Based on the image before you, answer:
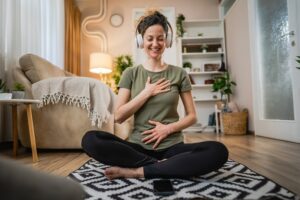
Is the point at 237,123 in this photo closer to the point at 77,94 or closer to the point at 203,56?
the point at 203,56

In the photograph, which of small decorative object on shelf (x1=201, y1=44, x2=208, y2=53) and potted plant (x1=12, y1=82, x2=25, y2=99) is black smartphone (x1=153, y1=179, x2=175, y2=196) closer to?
potted plant (x1=12, y1=82, x2=25, y2=99)

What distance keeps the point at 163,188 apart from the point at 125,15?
13.8ft

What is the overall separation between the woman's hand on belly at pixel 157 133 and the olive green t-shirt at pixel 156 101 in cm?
3

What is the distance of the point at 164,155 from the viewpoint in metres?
1.14

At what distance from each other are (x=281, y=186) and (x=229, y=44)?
11.9 feet

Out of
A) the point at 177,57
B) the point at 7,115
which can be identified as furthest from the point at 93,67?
the point at 7,115

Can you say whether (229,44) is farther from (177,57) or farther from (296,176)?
(296,176)

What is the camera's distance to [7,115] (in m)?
2.29

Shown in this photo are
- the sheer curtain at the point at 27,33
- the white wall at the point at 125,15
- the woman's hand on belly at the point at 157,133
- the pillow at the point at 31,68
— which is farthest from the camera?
the white wall at the point at 125,15

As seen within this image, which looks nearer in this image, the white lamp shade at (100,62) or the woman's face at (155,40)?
the woman's face at (155,40)

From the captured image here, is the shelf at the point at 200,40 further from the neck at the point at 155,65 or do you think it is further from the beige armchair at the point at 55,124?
the neck at the point at 155,65

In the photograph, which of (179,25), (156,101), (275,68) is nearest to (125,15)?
(179,25)

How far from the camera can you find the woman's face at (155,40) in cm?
118

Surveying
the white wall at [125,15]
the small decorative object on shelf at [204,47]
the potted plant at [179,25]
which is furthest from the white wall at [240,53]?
the potted plant at [179,25]
